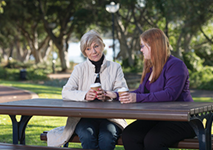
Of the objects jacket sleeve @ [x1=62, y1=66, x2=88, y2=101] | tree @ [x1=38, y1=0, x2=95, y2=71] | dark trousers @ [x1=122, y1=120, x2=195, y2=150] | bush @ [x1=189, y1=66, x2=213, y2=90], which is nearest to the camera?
dark trousers @ [x1=122, y1=120, x2=195, y2=150]

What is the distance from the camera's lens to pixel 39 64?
34156mm

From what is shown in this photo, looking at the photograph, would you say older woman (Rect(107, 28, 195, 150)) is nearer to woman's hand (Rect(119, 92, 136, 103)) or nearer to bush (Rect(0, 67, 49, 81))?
woman's hand (Rect(119, 92, 136, 103))

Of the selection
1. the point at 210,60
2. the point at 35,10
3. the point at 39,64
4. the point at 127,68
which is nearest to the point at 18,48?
the point at 39,64

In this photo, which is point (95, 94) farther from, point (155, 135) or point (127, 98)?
point (155, 135)

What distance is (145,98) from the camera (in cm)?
329

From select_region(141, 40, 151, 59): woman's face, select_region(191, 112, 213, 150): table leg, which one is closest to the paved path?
select_region(141, 40, 151, 59): woman's face

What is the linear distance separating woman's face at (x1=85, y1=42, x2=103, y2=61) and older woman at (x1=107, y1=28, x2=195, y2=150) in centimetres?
68

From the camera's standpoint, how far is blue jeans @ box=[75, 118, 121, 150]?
11.1ft

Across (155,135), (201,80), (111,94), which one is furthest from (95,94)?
(201,80)

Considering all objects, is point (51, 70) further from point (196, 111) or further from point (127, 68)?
point (196, 111)

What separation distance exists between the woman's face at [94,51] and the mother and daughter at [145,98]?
0.01 metres

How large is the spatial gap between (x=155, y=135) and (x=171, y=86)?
21.7 inches

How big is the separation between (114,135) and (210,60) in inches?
894


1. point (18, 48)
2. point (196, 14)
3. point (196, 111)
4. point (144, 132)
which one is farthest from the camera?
point (18, 48)
